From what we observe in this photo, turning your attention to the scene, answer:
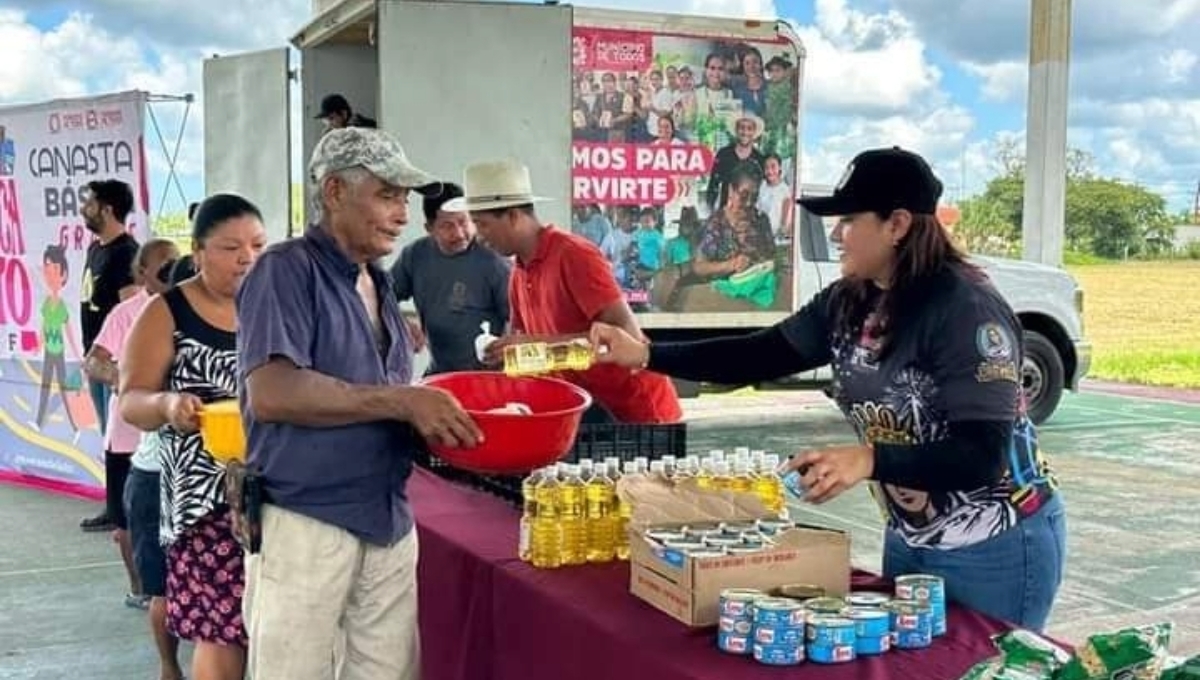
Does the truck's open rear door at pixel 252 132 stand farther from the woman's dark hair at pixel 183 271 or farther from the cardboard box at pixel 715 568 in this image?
the cardboard box at pixel 715 568

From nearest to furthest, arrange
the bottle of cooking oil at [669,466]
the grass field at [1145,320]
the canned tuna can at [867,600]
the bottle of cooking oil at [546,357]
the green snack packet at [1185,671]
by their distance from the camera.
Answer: the green snack packet at [1185,671], the canned tuna can at [867,600], the bottle of cooking oil at [669,466], the bottle of cooking oil at [546,357], the grass field at [1145,320]

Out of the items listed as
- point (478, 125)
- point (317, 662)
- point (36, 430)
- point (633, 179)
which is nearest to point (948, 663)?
point (317, 662)

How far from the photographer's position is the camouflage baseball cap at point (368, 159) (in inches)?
93.6

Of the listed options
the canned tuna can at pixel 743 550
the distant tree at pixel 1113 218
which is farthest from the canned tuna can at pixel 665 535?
the distant tree at pixel 1113 218

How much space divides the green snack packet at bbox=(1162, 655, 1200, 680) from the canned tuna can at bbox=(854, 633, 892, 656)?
51 cm

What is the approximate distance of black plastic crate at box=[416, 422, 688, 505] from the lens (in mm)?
3072

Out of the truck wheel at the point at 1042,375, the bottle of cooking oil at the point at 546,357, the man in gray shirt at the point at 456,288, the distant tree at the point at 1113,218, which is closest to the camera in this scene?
the bottle of cooking oil at the point at 546,357

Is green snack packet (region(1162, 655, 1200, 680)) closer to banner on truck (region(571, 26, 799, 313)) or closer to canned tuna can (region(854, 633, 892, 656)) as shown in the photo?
canned tuna can (region(854, 633, 892, 656))

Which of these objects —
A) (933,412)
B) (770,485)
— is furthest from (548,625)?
(933,412)

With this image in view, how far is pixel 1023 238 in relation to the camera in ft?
40.2

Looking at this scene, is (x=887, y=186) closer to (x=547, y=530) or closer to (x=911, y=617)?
(x=911, y=617)

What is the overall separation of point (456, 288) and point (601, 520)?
105 inches

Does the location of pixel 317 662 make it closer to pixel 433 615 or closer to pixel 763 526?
pixel 433 615

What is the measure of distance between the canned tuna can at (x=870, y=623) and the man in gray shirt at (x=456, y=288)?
3148mm
